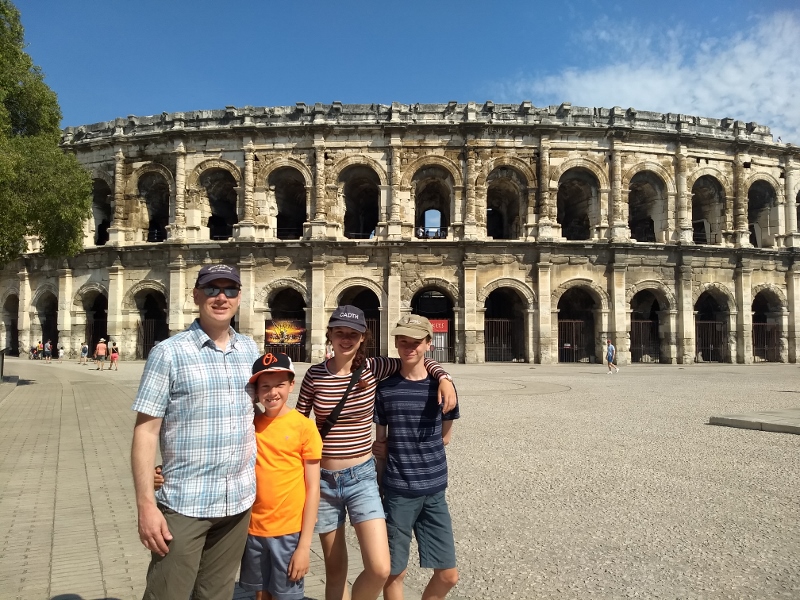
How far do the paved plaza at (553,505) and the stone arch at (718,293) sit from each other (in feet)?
47.0

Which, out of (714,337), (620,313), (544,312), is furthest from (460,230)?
(714,337)

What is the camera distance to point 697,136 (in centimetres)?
2441

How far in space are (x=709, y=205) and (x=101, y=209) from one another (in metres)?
29.8

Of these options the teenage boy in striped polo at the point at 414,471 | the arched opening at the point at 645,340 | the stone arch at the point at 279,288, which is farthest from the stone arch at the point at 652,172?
the teenage boy in striped polo at the point at 414,471

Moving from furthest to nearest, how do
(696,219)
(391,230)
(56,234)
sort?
(696,219), (391,230), (56,234)

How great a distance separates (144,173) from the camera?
24.9 metres

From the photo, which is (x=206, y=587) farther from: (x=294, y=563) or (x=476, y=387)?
(x=476, y=387)

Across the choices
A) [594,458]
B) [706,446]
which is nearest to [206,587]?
[594,458]

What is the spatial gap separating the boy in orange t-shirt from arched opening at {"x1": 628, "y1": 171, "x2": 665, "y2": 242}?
2559cm

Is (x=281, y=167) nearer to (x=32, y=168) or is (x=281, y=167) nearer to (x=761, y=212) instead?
(x=32, y=168)

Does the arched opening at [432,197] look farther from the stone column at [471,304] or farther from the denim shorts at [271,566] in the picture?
the denim shorts at [271,566]

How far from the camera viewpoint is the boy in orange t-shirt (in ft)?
8.48

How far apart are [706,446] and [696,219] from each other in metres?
23.1

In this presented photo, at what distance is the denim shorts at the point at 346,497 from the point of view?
284cm
